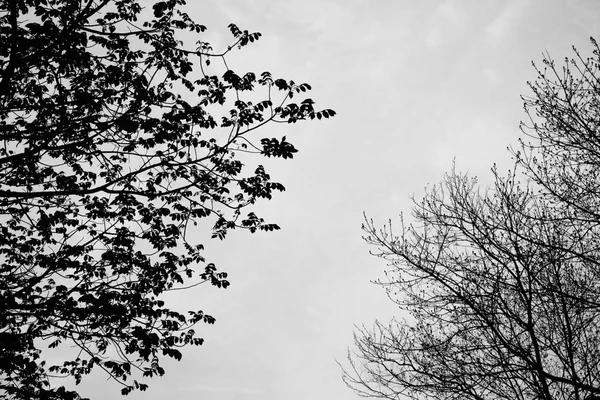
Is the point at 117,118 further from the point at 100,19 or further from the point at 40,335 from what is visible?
the point at 40,335

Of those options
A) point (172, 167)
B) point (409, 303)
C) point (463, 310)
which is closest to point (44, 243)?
point (172, 167)

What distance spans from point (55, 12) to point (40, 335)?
558 cm

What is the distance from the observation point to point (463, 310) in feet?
29.7

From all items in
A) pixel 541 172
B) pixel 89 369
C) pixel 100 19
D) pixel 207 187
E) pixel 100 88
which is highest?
pixel 100 19

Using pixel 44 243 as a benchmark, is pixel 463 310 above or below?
below

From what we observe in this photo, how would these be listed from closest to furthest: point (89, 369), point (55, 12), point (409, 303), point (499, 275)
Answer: point (55, 12)
point (89, 369)
point (499, 275)
point (409, 303)

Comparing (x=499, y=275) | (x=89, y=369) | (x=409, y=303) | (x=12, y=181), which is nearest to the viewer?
(x=12, y=181)

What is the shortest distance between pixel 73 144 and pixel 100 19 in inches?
98.0

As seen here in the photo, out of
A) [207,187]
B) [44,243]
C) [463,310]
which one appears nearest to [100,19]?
[207,187]

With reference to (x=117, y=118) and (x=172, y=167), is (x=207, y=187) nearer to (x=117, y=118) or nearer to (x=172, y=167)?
(x=172, y=167)

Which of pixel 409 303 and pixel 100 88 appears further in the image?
pixel 409 303

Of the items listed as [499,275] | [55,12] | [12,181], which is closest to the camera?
[55,12]

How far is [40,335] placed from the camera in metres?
7.77

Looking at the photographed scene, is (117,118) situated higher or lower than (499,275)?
higher
